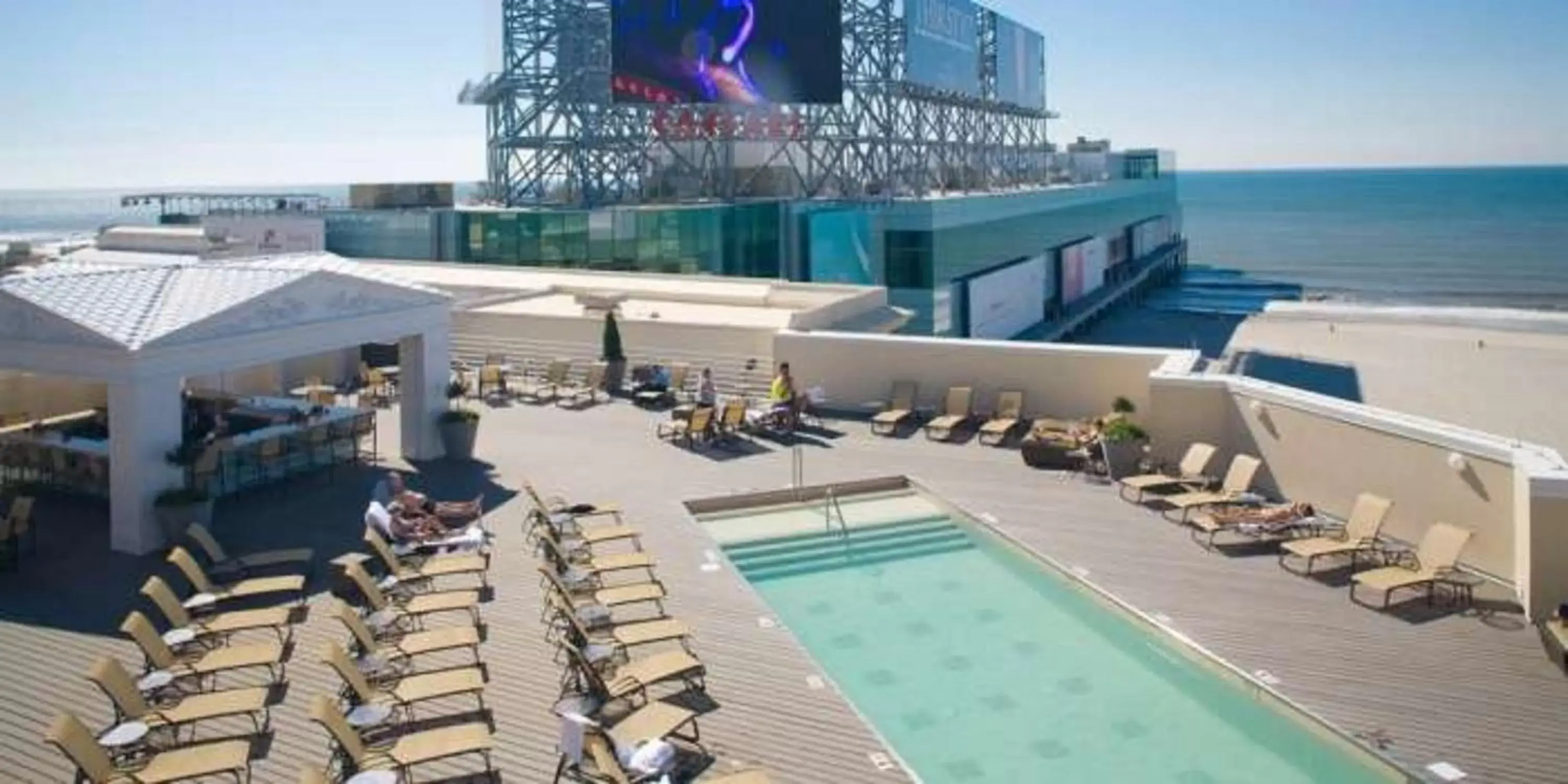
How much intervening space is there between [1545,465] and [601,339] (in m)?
16.2

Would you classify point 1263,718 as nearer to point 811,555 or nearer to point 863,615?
point 863,615

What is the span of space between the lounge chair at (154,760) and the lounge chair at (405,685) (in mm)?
787

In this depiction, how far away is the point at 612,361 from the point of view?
73.7 ft

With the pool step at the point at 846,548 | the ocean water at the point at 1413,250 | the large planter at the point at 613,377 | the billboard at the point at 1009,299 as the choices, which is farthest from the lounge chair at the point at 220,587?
the ocean water at the point at 1413,250

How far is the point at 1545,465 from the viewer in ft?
37.4

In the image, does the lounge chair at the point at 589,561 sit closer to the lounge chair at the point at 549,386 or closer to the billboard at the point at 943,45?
the lounge chair at the point at 549,386

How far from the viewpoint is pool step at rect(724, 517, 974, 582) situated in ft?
45.1

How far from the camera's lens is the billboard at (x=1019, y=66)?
208ft

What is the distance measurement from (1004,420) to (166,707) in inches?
482

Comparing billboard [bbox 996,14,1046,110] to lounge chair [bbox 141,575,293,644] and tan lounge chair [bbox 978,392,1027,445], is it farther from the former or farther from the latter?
lounge chair [bbox 141,575,293,644]

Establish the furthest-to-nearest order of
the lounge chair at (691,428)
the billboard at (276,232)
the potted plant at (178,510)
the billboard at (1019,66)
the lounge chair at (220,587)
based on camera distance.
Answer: the billboard at (1019,66), the billboard at (276,232), the lounge chair at (691,428), the potted plant at (178,510), the lounge chair at (220,587)

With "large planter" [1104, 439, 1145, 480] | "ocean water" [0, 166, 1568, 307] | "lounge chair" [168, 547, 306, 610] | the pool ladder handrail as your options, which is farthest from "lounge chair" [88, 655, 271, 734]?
"ocean water" [0, 166, 1568, 307]

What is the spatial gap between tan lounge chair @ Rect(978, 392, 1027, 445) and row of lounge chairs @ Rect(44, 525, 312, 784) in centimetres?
956

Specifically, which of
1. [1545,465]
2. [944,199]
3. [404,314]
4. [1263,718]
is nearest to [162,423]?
[404,314]
